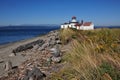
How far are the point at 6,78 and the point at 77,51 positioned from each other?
236 cm

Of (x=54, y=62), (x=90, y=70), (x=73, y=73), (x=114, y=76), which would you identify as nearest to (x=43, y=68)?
(x=54, y=62)

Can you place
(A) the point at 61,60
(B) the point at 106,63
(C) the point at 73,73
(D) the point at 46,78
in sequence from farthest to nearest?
1. (A) the point at 61,60
2. (D) the point at 46,78
3. (C) the point at 73,73
4. (B) the point at 106,63

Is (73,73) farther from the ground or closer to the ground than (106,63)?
closer to the ground

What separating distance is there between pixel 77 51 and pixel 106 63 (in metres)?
1.85

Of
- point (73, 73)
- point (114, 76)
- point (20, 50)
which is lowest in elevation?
point (20, 50)

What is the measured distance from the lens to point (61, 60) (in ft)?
22.9

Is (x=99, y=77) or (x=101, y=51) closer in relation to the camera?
(x=99, y=77)

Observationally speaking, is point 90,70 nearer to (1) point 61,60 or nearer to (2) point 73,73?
(2) point 73,73

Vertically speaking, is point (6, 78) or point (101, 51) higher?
point (101, 51)

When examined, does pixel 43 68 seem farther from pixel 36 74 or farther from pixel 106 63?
pixel 106 63

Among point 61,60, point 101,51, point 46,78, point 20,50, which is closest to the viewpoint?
point 101,51

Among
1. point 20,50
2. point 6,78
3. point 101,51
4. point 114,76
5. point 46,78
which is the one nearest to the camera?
point 114,76

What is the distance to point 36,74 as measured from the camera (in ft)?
17.9

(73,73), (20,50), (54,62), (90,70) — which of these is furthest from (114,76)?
(20,50)
